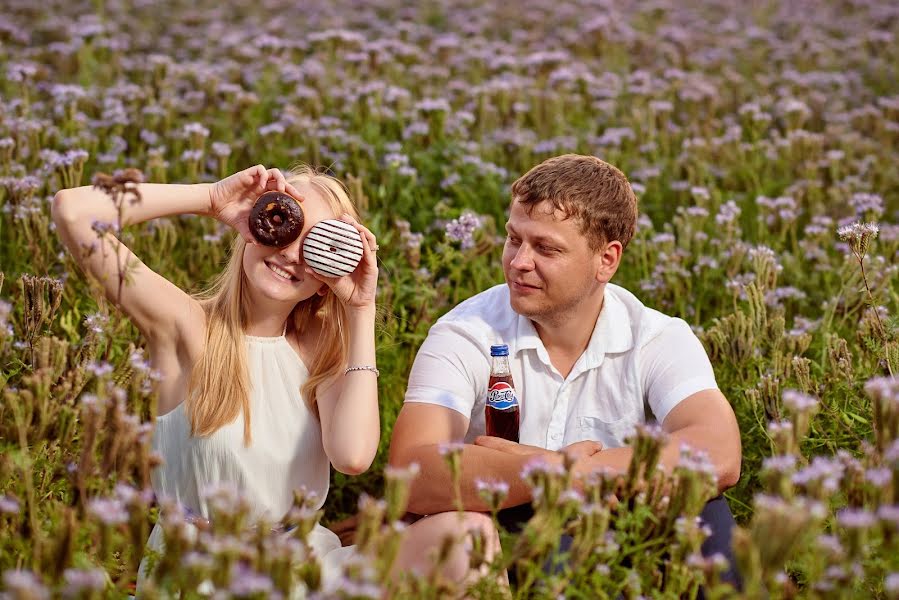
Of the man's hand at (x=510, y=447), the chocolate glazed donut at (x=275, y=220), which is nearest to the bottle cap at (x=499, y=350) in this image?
the man's hand at (x=510, y=447)

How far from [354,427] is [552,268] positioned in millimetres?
758

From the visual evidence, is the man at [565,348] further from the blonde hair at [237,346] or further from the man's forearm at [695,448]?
the blonde hair at [237,346]

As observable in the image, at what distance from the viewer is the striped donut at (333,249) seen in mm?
2924

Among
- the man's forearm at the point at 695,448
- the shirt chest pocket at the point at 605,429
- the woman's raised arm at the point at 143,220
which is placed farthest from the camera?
the shirt chest pocket at the point at 605,429

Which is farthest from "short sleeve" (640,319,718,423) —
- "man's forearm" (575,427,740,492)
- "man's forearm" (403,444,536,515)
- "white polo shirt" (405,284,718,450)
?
"man's forearm" (403,444,536,515)

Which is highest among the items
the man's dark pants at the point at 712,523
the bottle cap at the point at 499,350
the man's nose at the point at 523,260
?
the man's nose at the point at 523,260

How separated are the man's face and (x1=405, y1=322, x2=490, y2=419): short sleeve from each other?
19 centimetres

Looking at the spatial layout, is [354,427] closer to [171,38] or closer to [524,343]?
[524,343]

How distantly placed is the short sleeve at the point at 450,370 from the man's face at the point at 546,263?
0.62ft

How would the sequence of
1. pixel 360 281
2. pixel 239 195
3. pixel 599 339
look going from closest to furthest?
Answer: pixel 360 281
pixel 239 195
pixel 599 339

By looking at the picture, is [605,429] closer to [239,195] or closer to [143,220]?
[239,195]

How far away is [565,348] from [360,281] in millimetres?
741

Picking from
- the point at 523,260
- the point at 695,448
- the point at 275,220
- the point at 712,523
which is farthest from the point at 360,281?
the point at 712,523

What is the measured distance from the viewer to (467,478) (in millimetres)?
2879
